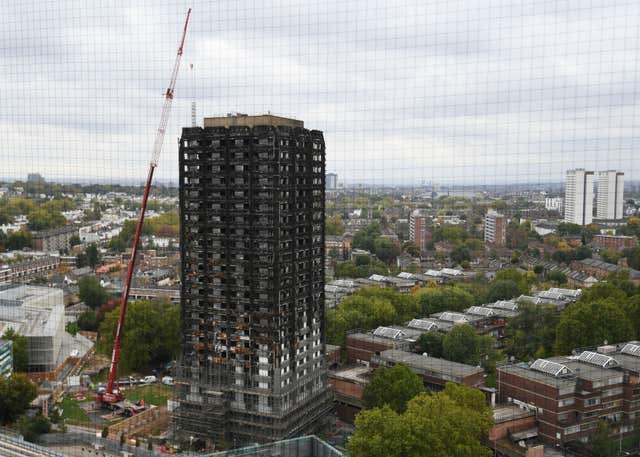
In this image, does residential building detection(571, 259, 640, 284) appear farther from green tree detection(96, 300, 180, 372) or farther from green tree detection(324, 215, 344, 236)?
green tree detection(96, 300, 180, 372)

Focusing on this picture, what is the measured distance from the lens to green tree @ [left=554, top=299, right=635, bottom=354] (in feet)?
19.8

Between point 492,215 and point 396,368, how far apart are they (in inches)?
126

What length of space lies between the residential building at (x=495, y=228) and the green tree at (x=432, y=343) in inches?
70.7

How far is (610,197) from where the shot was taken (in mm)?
5746

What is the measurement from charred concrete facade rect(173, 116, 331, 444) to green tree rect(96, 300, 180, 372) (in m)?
2.06

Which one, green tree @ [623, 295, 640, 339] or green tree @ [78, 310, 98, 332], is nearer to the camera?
green tree @ [623, 295, 640, 339]

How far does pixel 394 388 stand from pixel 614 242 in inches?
219

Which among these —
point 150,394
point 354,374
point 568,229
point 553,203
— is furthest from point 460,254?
point 150,394

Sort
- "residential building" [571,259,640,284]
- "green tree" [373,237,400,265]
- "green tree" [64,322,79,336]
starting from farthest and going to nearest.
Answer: "green tree" [373,237,400,265] → "residential building" [571,259,640,284] → "green tree" [64,322,79,336]

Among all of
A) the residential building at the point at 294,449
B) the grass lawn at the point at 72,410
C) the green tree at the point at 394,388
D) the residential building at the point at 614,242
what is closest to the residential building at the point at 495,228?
the residential building at the point at 614,242

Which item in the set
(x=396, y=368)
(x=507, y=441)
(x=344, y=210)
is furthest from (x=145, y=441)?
(x=344, y=210)

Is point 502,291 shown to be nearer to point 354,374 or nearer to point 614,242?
point 614,242

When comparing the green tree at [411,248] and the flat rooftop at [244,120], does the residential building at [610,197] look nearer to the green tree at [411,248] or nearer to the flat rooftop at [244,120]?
the flat rooftop at [244,120]

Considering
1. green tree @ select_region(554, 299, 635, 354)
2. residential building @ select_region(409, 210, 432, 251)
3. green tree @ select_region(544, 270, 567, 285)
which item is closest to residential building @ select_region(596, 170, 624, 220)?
green tree @ select_region(554, 299, 635, 354)
